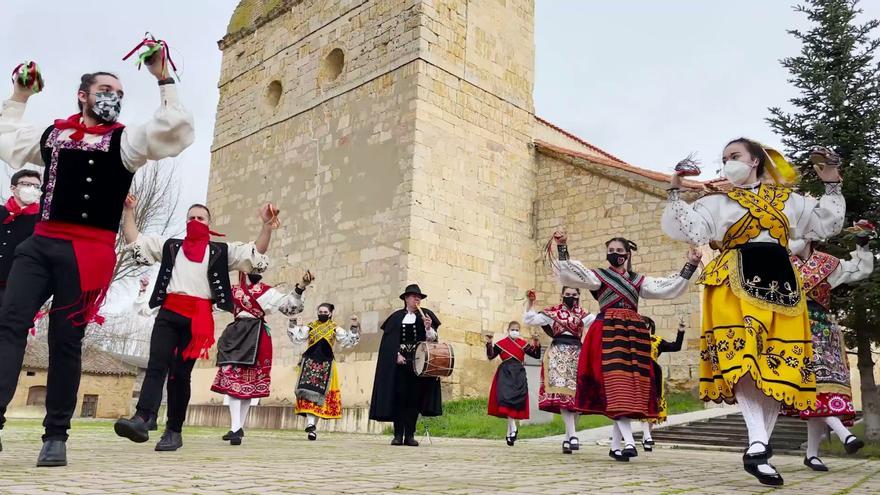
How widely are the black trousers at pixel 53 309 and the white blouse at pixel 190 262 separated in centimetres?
180

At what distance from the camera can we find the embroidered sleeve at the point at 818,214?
4730 mm

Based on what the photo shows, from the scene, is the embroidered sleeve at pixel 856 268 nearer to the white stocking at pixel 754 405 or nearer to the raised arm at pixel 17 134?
the white stocking at pixel 754 405

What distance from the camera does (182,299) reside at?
5.75 m

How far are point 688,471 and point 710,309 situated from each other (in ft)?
3.67

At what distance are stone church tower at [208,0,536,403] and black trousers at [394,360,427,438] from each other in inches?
165

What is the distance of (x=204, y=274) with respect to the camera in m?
5.88

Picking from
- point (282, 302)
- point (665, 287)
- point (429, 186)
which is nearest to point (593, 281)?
point (665, 287)

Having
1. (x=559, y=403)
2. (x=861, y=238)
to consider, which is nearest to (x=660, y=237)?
(x=559, y=403)

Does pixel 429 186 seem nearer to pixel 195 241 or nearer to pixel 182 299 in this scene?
pixel 195 241

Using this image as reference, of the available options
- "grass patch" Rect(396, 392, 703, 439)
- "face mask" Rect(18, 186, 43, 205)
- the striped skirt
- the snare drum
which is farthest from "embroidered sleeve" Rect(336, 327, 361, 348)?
"face mask" Rect(18, 186, 43, 205)

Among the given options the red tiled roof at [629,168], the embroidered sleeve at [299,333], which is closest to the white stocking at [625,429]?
the embroidered sleeve at [299,333]

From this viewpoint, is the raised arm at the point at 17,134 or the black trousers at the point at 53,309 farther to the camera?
the raised arm at the point at 17,134

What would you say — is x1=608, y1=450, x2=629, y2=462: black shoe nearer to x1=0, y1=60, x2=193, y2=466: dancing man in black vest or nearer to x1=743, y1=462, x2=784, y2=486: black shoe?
x1=743, y1=462, x2=784, y2=486: black shoe

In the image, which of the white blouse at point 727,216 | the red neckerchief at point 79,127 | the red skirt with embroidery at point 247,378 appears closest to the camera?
the red neckerchief at point 79,127
